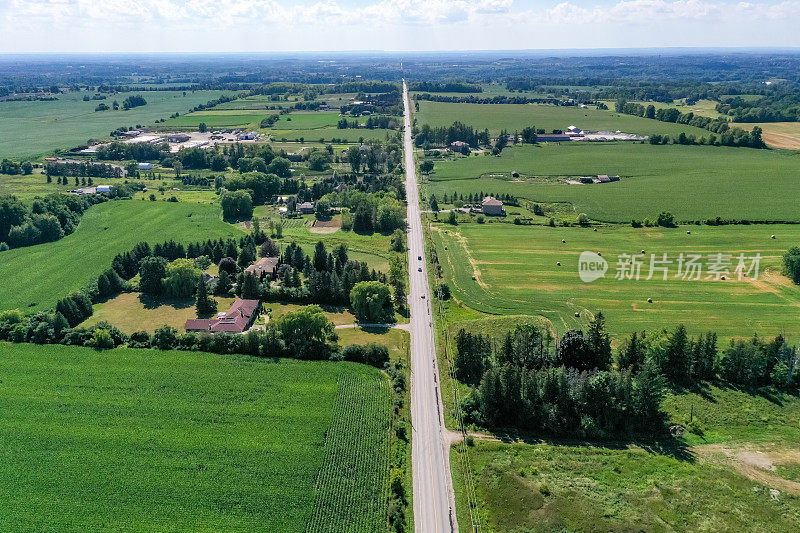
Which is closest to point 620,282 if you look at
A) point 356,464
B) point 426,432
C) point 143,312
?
point 426,432

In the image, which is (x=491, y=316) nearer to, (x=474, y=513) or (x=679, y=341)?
(x=679, y=341)

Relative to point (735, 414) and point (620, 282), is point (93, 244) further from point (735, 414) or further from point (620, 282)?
point (735, 414)

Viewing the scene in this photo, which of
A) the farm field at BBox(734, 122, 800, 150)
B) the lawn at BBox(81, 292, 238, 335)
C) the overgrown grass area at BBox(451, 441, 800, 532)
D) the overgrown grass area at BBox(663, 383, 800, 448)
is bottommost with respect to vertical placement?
the overgrown grass area at BBox(451, 441, 800, 532)

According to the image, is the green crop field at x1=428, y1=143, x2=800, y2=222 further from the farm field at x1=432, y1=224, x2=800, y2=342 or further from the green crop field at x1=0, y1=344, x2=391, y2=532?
the green crop field at x1=0, y1=344, x2=391, y2=532

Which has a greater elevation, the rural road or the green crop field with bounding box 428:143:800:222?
the green crop field with bounding box 428:143:800:222

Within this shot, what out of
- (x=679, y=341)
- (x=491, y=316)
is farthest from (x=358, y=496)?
(x=679, y=341)

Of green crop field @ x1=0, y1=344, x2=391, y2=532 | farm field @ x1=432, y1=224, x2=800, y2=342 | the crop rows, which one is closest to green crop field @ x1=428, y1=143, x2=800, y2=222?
farm field @ x1=432, y1=224, x2=800, y2=342
